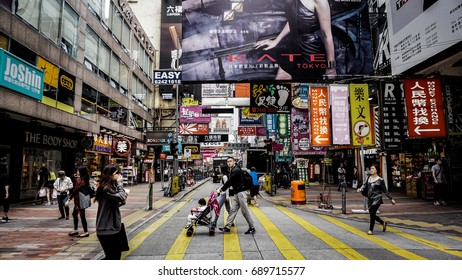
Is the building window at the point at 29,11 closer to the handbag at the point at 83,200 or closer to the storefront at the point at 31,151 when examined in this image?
the storefront at the point at 31,151

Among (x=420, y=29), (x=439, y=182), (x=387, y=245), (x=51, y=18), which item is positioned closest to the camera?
(x=387, y=245)

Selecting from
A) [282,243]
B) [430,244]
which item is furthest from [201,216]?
[430,244]

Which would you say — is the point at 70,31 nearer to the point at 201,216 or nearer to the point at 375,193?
the point at 201,216

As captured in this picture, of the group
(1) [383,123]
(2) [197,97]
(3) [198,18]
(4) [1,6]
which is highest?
(2) [197,97]

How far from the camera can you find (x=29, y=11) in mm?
13070

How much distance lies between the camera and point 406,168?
62.7 feet

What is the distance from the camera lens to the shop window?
1410 cm

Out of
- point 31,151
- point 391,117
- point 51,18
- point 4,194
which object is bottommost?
point 4,194

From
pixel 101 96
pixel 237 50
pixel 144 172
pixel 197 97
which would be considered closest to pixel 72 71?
pixel 101 96

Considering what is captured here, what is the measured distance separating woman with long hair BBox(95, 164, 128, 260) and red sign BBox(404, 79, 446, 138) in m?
8.12

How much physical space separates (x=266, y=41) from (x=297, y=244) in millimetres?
5859

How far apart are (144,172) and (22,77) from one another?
29301 mm
